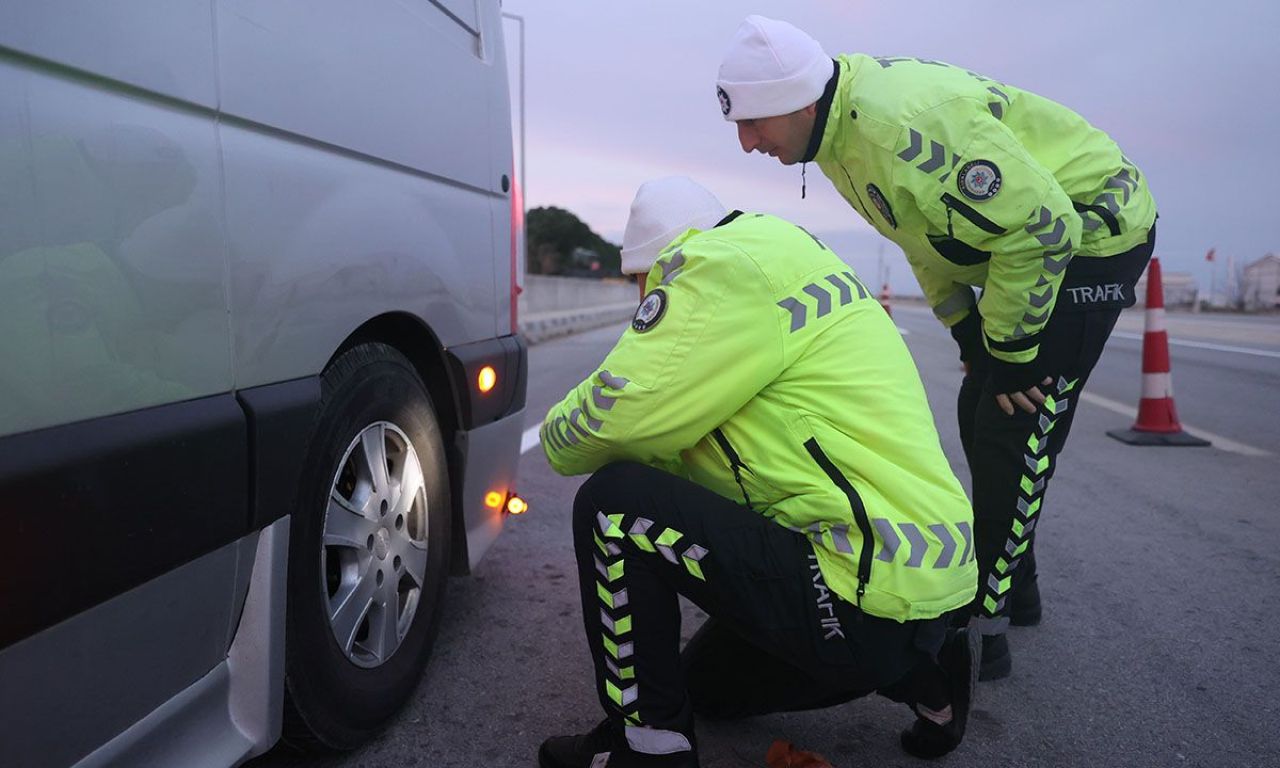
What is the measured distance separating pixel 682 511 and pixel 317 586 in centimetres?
75

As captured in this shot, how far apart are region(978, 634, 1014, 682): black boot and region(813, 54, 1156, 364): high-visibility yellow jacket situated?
0.78 m

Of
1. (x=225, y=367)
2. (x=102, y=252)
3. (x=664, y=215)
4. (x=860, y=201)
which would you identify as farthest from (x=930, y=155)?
(x=102, y=252)

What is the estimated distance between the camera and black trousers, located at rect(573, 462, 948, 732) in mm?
1810

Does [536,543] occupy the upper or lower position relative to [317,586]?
lower

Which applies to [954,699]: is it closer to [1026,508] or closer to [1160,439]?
[1026,508]

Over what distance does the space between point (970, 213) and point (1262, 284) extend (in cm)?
4362

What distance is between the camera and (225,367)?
1.56 metres

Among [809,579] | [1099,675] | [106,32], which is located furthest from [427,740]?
[1099,675]

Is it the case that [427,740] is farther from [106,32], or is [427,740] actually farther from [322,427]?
[106,32]

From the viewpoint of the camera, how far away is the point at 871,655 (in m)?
1.82

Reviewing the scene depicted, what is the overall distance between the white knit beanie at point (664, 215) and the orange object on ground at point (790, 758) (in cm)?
109

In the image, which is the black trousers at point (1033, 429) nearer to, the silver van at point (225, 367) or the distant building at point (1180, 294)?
the silver van at point (225, 367)

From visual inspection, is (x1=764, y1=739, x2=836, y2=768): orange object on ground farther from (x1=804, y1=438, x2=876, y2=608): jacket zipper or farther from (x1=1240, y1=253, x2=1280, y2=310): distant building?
(x1=1240, y1=253, x2=1280, y2=310): distant building

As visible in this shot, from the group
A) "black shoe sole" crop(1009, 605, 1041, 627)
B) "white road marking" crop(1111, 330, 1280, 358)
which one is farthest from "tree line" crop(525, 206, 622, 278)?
"black shoe sole" crop(1009, 605, 1041, 627)
